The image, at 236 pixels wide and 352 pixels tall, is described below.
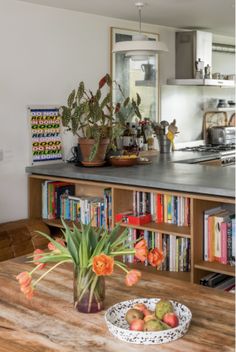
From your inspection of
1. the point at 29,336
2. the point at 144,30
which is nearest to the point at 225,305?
the point at 29,336

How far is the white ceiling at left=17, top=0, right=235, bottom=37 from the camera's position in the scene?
15.0 feet

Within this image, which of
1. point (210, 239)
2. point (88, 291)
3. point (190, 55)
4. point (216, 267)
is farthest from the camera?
point (190, 55)

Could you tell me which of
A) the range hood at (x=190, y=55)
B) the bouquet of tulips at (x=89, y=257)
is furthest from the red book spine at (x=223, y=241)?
the range hood at (x=190, y=55)

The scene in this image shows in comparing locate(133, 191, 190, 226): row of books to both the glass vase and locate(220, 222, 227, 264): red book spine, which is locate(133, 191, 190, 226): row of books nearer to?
locate(220, 222, 227, 264): red book spine

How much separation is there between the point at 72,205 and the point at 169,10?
200 cm

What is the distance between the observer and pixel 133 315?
1806 millimetres

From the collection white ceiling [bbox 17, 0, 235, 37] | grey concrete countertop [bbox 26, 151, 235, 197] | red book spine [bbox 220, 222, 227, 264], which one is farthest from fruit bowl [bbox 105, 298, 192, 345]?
white ceiling [bbox 17, 0, 235, 37]

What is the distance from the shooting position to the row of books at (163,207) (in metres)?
3.84

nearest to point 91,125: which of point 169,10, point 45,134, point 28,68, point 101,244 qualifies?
point 45,134

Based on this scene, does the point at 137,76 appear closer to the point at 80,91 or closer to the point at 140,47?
the point at 80,91

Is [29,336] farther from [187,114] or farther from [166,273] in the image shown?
[187,114]

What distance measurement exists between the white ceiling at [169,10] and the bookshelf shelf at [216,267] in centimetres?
222

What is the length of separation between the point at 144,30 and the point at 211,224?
2.77 metres

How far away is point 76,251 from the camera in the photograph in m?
1.96
